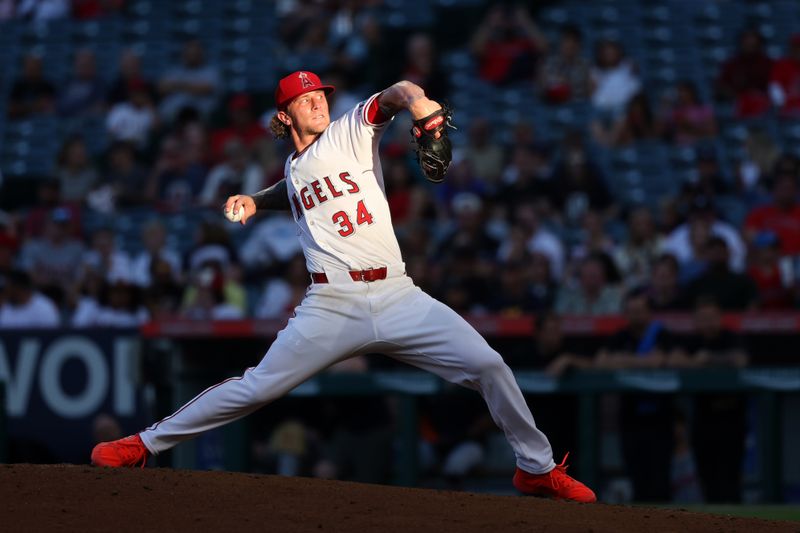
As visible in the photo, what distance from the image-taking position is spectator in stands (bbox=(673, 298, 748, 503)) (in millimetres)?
8281

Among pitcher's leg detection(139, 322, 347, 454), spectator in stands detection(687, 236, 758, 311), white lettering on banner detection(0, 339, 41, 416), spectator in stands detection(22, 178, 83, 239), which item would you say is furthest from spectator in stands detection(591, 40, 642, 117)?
pitcher's leg detection(139, 322, 347, 454)

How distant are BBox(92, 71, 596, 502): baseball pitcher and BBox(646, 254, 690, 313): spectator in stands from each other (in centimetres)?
354

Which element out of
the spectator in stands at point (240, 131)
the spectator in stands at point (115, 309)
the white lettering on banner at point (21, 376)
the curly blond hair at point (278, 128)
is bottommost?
the white lettering on banner at point (21, 376)

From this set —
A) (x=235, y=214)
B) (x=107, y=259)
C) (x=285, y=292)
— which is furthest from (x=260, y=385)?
(x=107, y=259)

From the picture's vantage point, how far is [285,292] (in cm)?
1024

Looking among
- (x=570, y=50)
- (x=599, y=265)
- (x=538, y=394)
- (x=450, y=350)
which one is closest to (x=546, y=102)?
(x=570, y=50)

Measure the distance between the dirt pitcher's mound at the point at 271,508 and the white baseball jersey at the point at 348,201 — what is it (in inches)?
36.9

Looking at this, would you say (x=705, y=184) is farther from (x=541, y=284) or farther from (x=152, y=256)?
(x=152, y=256)

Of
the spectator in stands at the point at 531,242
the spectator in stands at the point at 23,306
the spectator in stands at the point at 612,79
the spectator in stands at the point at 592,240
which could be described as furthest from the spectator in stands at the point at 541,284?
the spectator in stands at the point at 23,306

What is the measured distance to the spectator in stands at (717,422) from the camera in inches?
326

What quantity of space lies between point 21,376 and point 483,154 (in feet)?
14.6

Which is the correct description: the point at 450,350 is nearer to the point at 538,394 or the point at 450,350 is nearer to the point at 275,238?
the point at 538,394

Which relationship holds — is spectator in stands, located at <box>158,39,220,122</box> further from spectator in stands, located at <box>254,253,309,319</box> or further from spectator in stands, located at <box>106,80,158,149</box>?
spectator in stands, located at <box>254,253,309,319</box>

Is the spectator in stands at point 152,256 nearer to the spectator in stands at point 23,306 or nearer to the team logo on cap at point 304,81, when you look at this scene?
the spectator in stands at point 23,306
